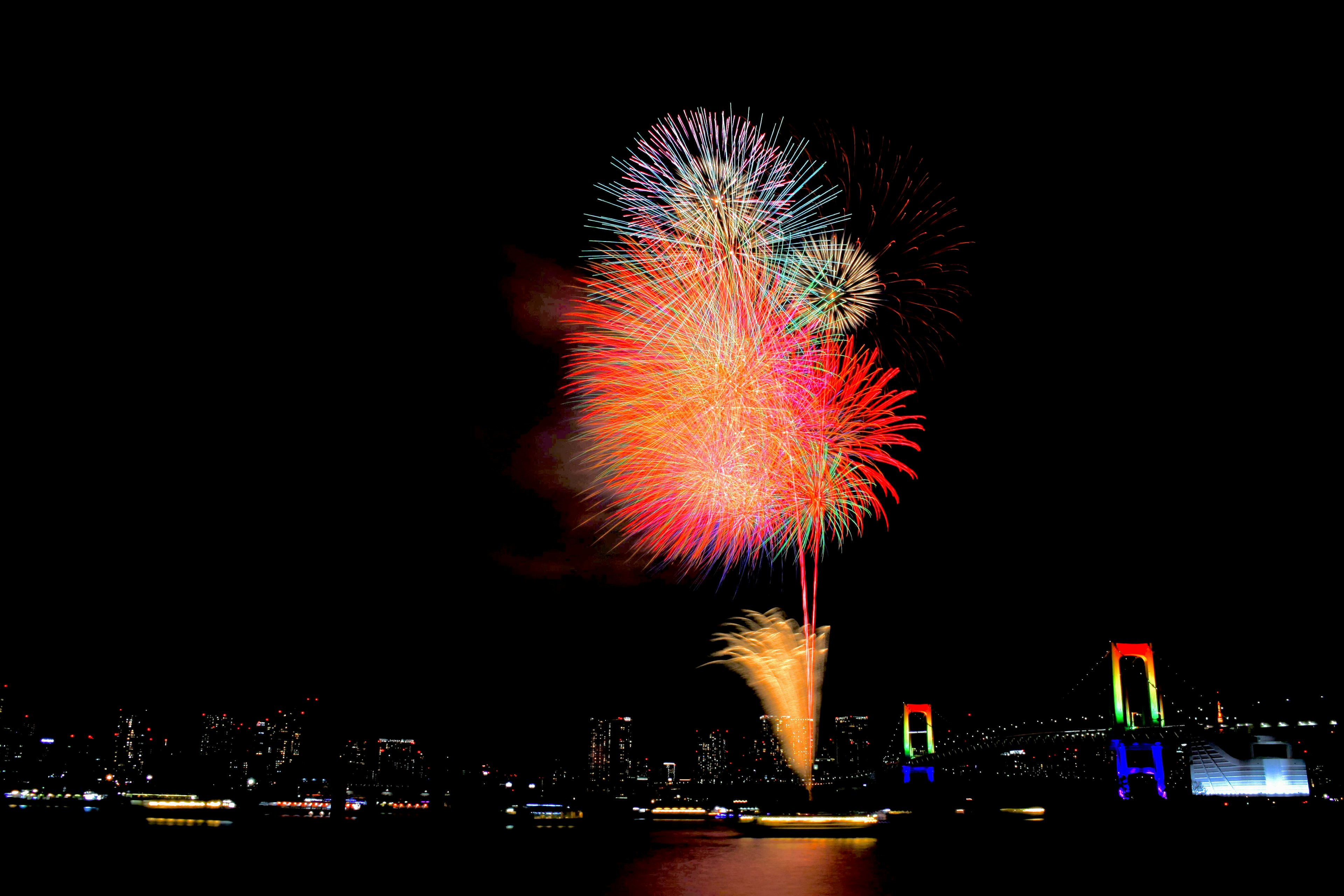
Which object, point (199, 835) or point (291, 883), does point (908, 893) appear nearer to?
point (291, 883)

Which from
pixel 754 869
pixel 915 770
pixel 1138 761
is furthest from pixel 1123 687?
pixel 754 869

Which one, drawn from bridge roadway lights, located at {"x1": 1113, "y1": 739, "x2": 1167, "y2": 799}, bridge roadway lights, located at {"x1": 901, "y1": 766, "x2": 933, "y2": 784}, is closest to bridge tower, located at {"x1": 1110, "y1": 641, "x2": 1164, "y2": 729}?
bridge roadway lights, located at {"x1": 1113, "y1": 739, "x2": 1167, "y2": 799}

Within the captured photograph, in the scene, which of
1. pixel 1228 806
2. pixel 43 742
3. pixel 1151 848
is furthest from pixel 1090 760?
pixel 43 742

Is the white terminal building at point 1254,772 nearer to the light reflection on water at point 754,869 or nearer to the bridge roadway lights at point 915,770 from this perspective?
the bridge roadway lights at point 915,770

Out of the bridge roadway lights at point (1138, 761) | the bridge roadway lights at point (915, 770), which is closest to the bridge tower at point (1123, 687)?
the bridge roadway lights at point (1138, 761)

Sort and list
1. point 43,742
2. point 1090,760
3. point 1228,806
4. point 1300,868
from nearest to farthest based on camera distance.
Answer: point 1300,868 < point 1228,806 < point 1090,760 < point 43,742

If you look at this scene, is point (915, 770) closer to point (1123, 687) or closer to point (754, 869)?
point (1123, 687)
